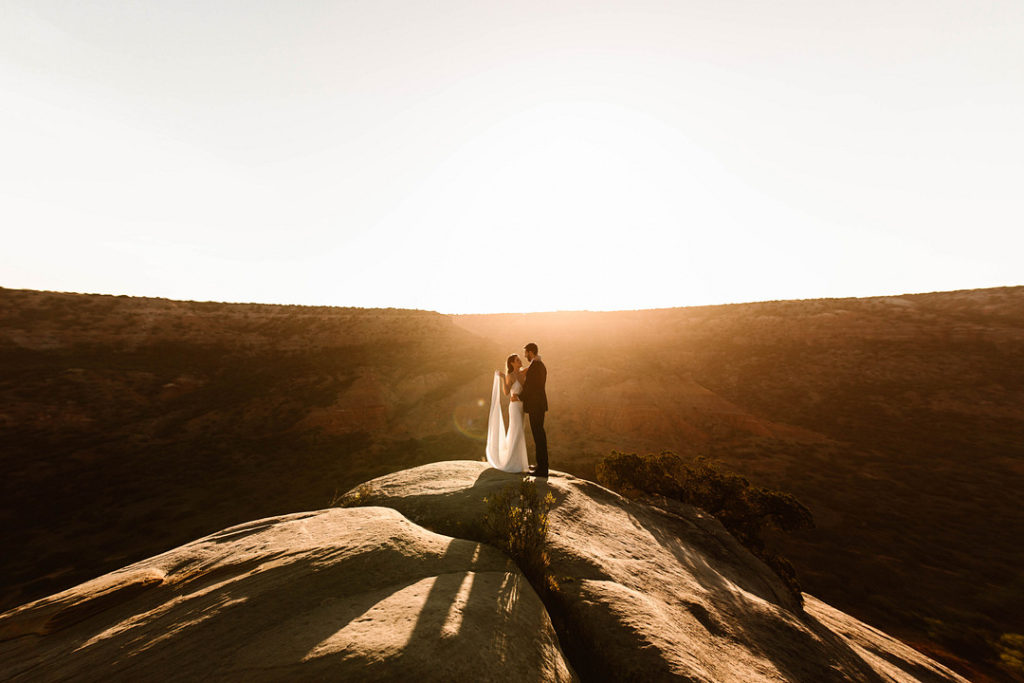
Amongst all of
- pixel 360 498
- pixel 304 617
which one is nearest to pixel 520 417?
pixel 360 498

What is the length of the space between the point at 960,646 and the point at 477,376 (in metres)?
25.5

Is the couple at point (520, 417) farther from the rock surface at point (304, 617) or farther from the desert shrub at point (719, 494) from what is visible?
the rock surface at point (304, 617)

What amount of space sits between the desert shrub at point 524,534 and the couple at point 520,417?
262 cm

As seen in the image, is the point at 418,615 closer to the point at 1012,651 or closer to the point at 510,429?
the point at 510,429

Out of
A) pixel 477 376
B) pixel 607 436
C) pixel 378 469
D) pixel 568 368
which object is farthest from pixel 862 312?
pixel 378 469

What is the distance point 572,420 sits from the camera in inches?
969

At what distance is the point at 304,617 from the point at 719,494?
9.03m

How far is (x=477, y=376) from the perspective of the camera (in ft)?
100

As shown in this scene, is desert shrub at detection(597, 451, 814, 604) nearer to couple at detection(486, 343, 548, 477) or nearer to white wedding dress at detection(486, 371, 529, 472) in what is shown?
couple at detection(486, 343, 548, 477)

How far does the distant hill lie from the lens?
37.4 ft

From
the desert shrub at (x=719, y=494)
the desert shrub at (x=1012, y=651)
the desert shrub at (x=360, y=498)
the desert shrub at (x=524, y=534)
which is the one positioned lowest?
the desert shrub at (x=1012, y=651)

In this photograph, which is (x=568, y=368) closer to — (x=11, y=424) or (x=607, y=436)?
(x=607, y=436)

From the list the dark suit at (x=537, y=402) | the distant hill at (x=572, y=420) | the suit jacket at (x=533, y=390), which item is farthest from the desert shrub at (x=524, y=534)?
the distant hill at (x=572, y=420)

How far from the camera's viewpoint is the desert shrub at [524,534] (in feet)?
15.6
